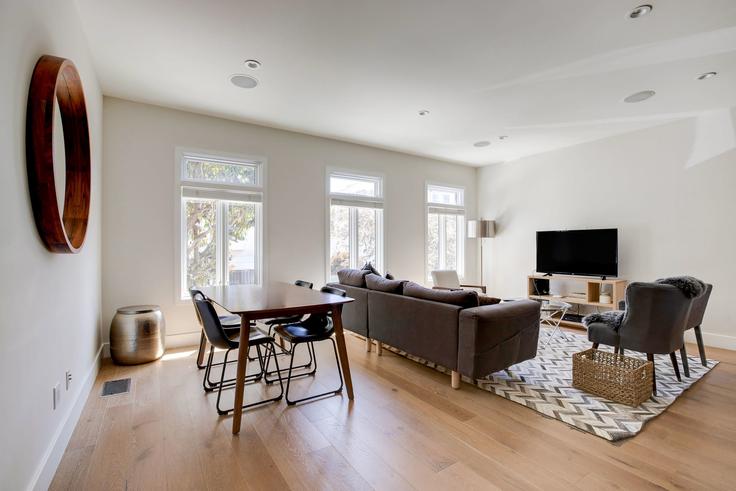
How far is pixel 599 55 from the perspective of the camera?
293 cm

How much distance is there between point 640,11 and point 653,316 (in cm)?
219

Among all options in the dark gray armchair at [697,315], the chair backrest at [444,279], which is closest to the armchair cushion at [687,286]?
the dark gray armchair at [697,315]

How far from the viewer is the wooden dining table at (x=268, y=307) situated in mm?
2287

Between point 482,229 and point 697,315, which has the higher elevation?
point 482,229

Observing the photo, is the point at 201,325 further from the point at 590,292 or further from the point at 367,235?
the point at 590,292

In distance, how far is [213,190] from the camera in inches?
170

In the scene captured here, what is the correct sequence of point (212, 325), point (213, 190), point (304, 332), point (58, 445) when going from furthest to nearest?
point (213, 190) < point (304, 332) < point (212, 325) < point (58, 445)

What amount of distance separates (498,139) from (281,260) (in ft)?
11.7

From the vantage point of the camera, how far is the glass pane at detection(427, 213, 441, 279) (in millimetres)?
6441

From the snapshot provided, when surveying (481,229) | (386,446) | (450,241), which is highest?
(481,229)

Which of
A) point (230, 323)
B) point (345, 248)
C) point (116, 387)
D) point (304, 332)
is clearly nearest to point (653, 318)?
point (304, 332)

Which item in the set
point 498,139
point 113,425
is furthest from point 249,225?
point 498,139

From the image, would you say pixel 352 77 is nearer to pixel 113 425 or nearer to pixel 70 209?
pixel 70 209

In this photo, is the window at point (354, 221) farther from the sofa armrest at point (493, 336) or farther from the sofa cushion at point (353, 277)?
the sofa armrest at point (493, 336)
